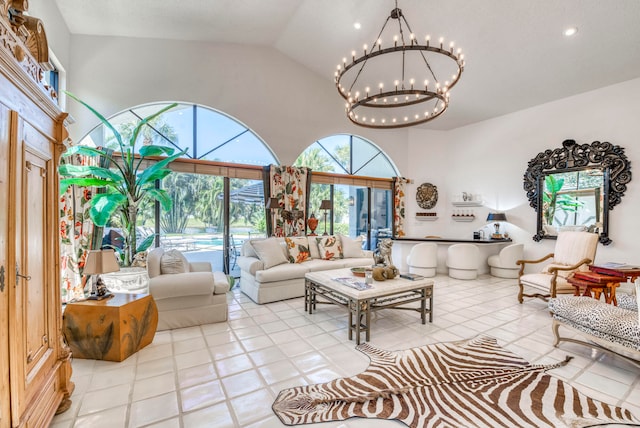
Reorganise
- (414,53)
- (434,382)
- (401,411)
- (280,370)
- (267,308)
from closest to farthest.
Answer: (401,411) → (434,382) → (280,370) → (267,308) → (414,53)

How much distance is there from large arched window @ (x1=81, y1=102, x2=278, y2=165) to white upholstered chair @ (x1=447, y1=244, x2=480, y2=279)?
4249 millimetres

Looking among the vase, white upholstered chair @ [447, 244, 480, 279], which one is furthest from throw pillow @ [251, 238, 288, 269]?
white upholstered chair @ [447, 244, 480, 279]

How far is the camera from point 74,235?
13.4 feet

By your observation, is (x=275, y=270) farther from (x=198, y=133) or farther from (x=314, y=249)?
(x=198, y=133)

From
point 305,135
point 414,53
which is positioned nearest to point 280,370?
point 305,135

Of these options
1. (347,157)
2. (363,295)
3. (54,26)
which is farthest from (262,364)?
(347,157)

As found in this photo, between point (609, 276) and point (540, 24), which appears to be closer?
point (609, 276)

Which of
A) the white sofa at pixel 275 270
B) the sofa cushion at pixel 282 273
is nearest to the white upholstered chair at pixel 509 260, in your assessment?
the white sofa at pixel 275 270

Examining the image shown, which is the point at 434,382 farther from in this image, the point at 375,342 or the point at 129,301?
Answer: the point at 129,301

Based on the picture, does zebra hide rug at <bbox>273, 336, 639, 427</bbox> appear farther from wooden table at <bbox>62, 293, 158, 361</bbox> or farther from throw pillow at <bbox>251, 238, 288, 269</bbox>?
throw pillow at <bbox>251, 238, 288, 269</bbox>

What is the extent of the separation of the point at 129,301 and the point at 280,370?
1.59 metres

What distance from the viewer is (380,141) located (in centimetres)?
729

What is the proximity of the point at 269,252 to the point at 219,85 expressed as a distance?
10.9ft

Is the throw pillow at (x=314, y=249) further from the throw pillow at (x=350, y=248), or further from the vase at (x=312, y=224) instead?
the vase at (x=312, y=224)
